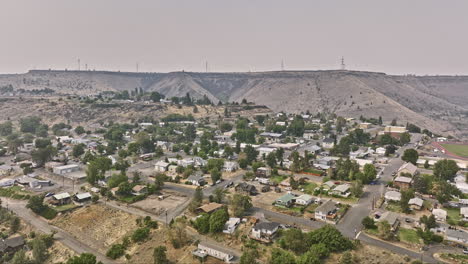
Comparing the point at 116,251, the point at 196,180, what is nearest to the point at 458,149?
the point at 196,180

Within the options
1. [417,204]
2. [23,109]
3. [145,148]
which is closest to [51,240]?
[145,148]

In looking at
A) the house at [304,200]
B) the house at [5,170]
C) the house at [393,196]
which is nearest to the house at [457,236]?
the house at [393,196]

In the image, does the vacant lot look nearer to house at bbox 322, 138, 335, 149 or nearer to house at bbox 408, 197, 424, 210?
house at bbox 322, 138, 335, 149

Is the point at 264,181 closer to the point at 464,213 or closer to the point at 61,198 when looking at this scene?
the point at 464,213

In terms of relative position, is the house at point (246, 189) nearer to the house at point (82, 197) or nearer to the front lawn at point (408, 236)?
the front lawn at point (408, 236)

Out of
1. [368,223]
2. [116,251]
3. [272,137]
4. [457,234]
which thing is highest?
[272,137]

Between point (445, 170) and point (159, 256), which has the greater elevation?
point (445, 170)
